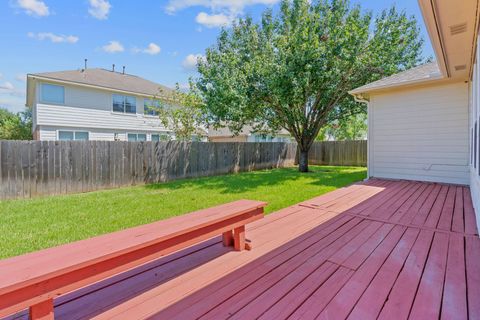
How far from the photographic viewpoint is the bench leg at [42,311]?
1439mm

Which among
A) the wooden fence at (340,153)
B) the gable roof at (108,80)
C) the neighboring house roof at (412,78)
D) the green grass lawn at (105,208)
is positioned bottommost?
the green grass lawn at (105,208)

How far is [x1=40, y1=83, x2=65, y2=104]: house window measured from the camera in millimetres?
12023

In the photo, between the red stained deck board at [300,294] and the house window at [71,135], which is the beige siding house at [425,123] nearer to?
the red stained deck board at [300,294]

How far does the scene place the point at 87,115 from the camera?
1325 cm

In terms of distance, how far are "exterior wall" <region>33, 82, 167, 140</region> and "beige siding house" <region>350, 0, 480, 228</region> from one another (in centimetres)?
1197

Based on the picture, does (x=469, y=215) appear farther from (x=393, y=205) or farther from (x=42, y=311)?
(x=42, y=311)

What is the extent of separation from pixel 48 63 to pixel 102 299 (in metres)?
18.2

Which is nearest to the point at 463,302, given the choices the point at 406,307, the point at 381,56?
the point at 406,307

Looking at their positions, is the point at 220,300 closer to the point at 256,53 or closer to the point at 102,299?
the point at 102,299

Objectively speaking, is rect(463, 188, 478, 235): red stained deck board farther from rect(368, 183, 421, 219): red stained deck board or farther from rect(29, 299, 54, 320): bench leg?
rect(29, 299, 54, 320): bench leg

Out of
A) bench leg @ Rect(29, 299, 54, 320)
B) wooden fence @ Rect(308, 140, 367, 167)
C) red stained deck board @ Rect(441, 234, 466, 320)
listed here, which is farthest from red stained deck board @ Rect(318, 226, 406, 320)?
wooden fence @ Rect(308, 140, 367, 167)

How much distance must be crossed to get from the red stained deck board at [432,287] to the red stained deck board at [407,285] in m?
0.04

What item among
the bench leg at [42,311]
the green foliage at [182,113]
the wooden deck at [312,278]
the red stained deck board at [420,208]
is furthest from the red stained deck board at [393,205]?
the green foliage at [182,113]

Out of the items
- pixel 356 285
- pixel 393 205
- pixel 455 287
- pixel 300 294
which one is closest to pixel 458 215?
pixel 393 205
